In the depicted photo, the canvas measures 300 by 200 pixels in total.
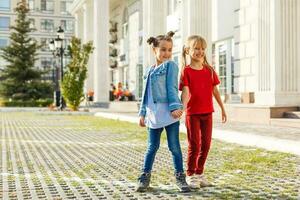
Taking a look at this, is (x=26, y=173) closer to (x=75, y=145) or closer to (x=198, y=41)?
(x=198, y=41)

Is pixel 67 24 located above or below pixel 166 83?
above

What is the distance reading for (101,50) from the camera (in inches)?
1430

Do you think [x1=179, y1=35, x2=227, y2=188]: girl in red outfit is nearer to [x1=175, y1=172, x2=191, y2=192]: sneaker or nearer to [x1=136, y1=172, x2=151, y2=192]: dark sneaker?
[x1=175, y1=172, x2=191, y2=192]: sneaker

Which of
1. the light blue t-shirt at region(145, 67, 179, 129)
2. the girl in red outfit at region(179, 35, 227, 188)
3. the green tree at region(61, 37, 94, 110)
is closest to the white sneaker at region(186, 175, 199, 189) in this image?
the girl in red outfit at region(179, 35, 227, 188)

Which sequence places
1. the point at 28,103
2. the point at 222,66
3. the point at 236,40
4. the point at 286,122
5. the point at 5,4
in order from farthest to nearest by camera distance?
the point at 5,4 < the point at 28,103 < the point at 222,66 < the point at 236,40 < the point at 286,122

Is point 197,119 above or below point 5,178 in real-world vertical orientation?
above

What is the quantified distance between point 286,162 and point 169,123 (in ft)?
8.93

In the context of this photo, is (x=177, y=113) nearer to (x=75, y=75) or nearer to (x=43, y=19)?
(x=75, y=75)

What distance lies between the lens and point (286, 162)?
7.59 metres

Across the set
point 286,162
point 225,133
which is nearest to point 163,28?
point 225,133

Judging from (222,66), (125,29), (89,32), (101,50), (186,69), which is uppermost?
(125,29)

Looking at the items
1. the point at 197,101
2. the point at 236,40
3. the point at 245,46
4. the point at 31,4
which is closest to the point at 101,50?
the point at 236,40

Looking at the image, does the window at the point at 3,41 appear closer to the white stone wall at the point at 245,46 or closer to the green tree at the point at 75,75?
the green tree at the point at 75,75

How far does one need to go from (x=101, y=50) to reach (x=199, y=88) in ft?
101
